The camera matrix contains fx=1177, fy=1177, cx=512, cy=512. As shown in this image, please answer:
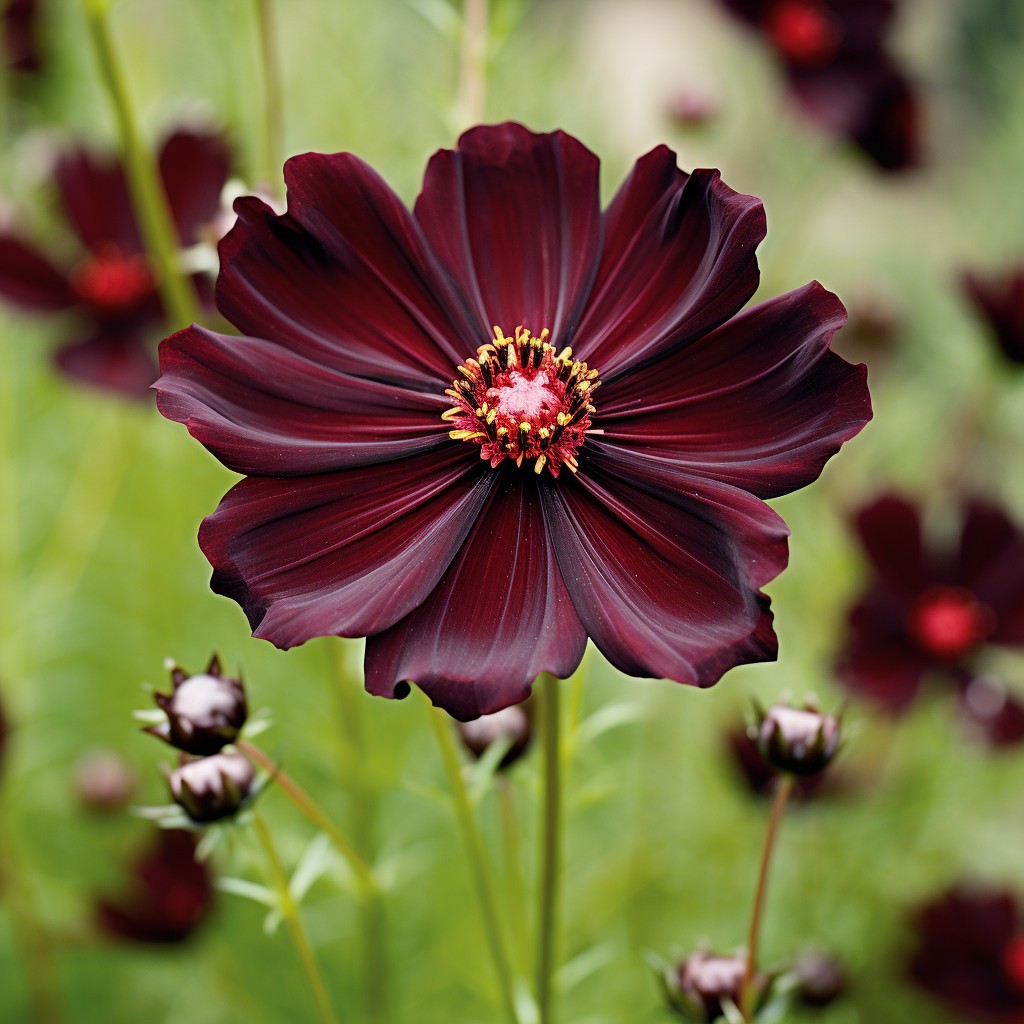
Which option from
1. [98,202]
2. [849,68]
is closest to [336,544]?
[98,202]

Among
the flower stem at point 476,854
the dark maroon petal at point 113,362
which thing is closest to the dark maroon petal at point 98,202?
the dark maroon petal at point 113,362

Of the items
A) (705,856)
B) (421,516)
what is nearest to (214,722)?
(421,516)

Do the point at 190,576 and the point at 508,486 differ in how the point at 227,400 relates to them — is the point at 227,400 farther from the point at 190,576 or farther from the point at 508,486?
the point at 190,576

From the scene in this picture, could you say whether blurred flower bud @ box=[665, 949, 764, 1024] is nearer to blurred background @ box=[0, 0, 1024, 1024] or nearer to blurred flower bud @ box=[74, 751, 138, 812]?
blurred background @ box=[0, 0, 1024, 1024]

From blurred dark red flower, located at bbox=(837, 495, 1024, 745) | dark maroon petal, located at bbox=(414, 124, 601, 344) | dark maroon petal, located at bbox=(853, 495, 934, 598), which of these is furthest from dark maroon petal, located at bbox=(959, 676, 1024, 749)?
dark maroon petal, located at bbox=(414, 124, 601, 344)

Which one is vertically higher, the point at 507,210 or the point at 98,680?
the point at 507,210

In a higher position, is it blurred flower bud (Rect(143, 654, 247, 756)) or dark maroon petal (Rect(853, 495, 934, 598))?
blurred flower bud (Rect(143, 654, 247, 756))
